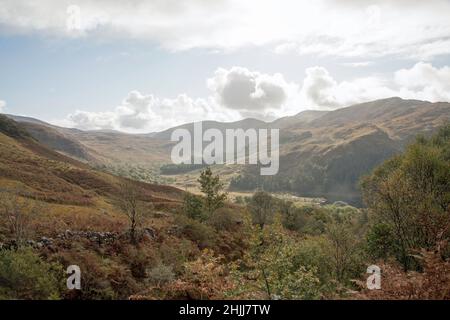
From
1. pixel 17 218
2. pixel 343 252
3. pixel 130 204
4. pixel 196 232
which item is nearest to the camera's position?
pixel 17 218

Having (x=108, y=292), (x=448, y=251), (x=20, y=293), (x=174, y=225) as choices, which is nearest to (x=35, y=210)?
(x=108, y=292)

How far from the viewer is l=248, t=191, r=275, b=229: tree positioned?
79875 mm

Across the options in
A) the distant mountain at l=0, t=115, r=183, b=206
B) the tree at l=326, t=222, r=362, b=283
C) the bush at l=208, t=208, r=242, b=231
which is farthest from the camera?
the distant mountain at l=0, t=115, r=183, b=206

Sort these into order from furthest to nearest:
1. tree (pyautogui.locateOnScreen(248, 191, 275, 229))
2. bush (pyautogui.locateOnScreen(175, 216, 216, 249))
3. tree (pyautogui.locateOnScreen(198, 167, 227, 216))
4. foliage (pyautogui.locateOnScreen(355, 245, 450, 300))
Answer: tree (pyautogui.locateOnScreen(248, 191, 275, 229)) → tree (pyautogui.locateOnScreen(198, 167, 227, 216)) → bush (pyautogui.locateOnScreen(175, 216, 216, 249)) → foliage (pyautogui.locateOnScreen(355, 245, 450, 300))

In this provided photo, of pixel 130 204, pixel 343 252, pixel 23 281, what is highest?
pixel 130 204

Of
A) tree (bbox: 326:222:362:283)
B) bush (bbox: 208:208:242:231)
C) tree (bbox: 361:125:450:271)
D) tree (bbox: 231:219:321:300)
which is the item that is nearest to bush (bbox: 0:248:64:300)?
tree (bbox: 231:219:321:300)

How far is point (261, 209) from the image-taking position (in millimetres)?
80125

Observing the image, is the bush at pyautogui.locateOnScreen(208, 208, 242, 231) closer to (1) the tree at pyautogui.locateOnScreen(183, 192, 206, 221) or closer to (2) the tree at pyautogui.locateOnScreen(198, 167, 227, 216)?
(1) the tree at pyautogui.locateOnScreen(183, 192, 206, 221)

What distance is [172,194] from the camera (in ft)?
427

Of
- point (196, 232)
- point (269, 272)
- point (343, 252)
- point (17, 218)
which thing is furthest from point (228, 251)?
point (269, 272)

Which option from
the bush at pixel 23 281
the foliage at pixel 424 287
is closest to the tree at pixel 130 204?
the bush at pixel 23 281

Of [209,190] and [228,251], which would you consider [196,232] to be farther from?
[209,190]

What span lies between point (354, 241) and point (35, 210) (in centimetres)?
3008

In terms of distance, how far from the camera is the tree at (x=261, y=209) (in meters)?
79.9
